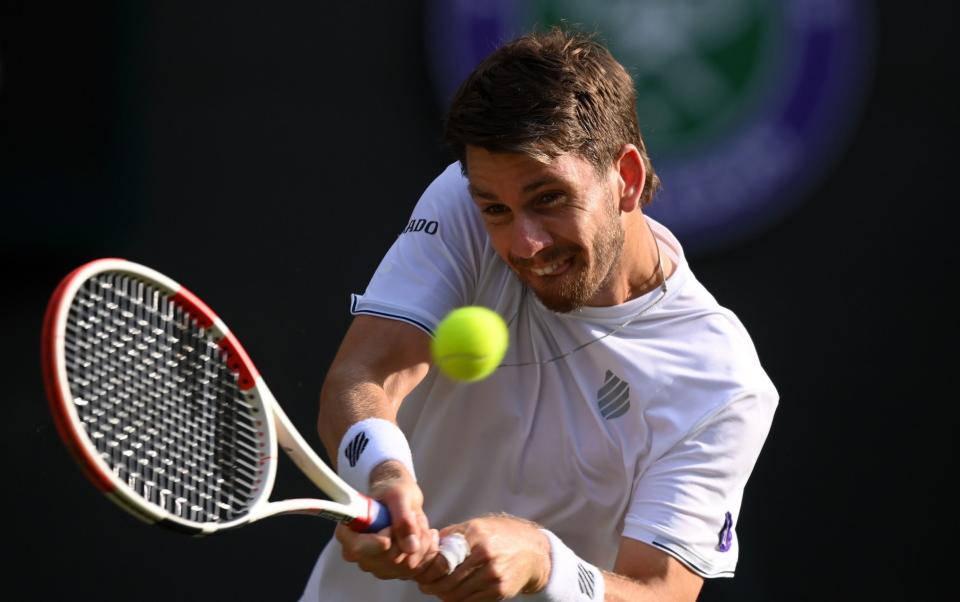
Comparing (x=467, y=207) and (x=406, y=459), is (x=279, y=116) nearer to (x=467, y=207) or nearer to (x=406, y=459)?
(x=467, y=207)

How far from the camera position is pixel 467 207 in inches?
109

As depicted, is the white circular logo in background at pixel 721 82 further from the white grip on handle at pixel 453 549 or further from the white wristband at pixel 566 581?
the white grip on handle at pixel 453 549

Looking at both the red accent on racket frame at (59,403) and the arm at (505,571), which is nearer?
the red accent on racket frame at (59,403)

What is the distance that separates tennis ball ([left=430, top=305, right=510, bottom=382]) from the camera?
2371 mm

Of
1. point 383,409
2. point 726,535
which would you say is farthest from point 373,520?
point 726,535

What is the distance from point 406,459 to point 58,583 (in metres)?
1.90

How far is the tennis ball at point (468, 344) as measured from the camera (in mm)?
2371

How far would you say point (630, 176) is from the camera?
275cm

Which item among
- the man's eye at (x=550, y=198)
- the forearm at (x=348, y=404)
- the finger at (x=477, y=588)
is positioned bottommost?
the finger at (x=477, y=588)

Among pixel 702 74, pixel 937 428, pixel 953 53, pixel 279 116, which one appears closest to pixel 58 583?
pixel 279 116

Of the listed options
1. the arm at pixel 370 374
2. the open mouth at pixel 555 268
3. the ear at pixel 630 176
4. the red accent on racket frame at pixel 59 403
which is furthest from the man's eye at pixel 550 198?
the red accent on racket frame at pixel 59 403

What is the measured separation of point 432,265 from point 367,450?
49cm

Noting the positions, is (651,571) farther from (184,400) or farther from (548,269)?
(184,400)

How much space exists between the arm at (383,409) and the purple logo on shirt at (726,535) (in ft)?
2.19
